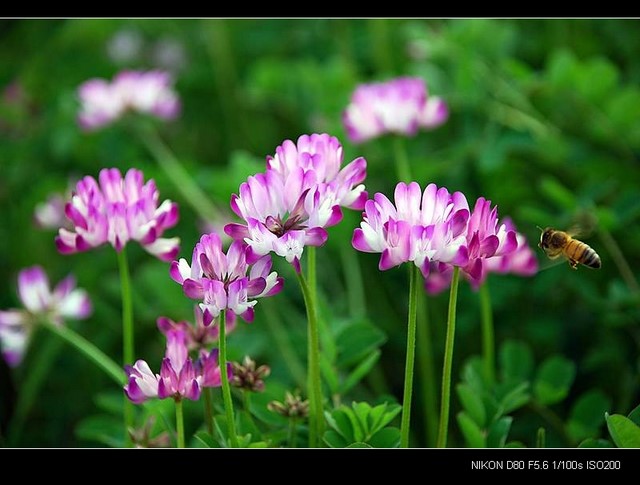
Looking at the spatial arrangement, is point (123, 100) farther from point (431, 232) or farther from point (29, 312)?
point (431, 232)

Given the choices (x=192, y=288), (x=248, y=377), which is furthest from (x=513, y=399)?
(x=192, y=288)

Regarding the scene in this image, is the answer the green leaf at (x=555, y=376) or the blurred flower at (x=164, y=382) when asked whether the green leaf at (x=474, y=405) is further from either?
the blurred flower at (x=164, y=382)

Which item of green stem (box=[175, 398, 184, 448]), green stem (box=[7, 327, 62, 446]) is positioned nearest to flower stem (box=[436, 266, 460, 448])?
green stem (box=[175, 398, 184, 448])

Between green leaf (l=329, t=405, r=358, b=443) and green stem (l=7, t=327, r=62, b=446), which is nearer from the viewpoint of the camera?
green leaf (l=329, t=405, r=358, b=443)

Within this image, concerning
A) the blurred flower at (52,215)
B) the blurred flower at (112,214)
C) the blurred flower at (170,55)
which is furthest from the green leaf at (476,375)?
the blurred flower at (170,55)

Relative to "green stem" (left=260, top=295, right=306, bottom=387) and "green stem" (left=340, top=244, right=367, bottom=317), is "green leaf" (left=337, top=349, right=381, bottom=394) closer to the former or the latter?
"green stem" (left=260, top=295, right=306, bottom=387)
